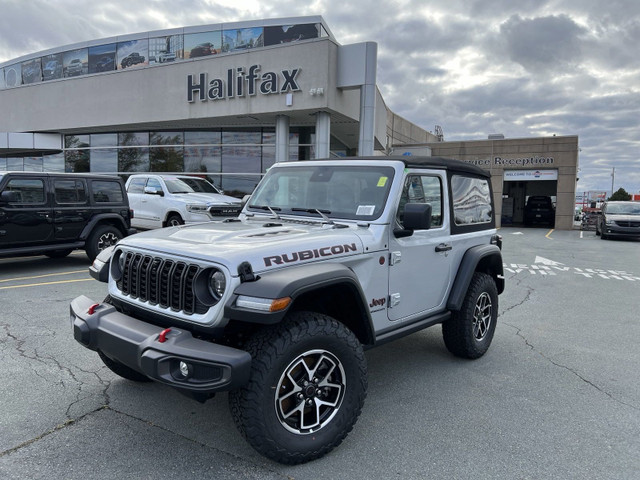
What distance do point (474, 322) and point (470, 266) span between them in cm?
65

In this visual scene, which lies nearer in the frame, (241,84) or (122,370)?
(122,370)

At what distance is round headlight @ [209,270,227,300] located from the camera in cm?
270

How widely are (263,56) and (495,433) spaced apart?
1715cm

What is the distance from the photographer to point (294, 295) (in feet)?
8.61

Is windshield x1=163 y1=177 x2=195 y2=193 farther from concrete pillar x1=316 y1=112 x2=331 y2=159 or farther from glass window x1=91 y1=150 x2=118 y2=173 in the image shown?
glass window x1=91 y1=150 x2=118 y2=173

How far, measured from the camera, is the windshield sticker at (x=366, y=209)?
3636mm

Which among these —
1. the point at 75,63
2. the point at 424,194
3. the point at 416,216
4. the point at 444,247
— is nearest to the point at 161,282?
the point at 416,216

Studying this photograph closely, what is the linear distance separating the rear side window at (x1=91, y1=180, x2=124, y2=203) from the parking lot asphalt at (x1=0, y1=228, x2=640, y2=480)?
3.89 metres

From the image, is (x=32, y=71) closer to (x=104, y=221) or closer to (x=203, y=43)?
(x=203, y=43)

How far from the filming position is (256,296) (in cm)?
255

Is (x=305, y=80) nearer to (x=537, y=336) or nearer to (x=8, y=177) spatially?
(x=8, y=177)

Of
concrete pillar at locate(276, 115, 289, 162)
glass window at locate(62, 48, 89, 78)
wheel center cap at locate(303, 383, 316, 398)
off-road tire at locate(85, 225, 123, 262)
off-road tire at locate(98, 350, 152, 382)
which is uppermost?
glass window at locate(62, 48, 89, 78)

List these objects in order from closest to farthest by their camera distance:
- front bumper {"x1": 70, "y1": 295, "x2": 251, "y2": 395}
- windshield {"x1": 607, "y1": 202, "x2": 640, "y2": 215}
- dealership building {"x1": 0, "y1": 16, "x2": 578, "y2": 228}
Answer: front bumper {"x1": 70, "y1": 295, "x2": 251, "y2": 395}, dealership building {"x1": 0, "y1": 16, "x2": 578, "y2": 228}, windshield {"x1": 607, "y1": 202, "x2": 640, "y2": 215}

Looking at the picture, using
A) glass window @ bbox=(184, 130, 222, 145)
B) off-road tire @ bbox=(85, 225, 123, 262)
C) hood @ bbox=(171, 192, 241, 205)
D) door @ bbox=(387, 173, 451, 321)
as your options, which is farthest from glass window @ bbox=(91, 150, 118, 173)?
door @ bbox=(387, 173, 451, 321)
